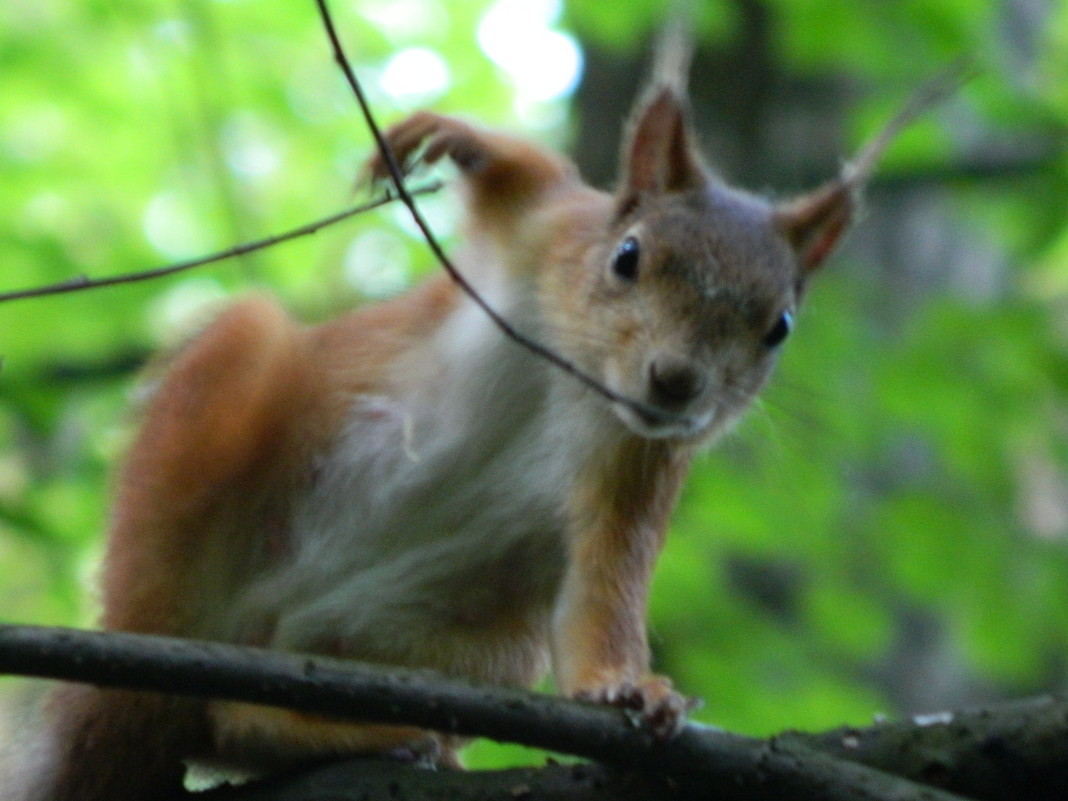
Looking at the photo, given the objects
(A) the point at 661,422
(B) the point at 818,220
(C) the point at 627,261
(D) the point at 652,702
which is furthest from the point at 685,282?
(D) the point at 652,702

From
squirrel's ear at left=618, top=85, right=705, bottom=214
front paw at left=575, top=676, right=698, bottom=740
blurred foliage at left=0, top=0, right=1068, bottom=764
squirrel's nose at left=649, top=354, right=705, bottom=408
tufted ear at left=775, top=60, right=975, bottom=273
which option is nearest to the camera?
front paw at left=575, top=676, right=698, bottom=740

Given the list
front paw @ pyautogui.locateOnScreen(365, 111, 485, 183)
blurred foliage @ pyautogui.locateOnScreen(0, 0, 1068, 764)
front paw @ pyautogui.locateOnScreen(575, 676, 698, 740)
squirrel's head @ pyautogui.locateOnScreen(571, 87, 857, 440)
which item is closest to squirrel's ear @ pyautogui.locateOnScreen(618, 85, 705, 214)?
squirrel's head @ pyautogui.locateOnScreen(571, 87, 857, 440)

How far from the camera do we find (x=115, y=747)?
2865 mm

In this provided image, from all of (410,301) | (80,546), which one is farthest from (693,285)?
(80,546)

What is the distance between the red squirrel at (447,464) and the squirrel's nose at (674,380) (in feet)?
0.07

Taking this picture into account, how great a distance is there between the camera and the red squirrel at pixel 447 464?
293cm

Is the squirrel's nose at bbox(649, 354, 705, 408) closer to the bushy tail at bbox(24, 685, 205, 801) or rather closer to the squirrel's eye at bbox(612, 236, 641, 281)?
the squirrel's eye at bbox(612, 236, 641, 281)

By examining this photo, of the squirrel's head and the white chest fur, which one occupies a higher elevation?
the squirrel's head

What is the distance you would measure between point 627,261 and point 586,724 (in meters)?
1.27

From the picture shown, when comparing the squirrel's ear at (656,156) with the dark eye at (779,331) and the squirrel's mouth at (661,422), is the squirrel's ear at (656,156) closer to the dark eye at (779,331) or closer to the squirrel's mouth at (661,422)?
the dark eye at (779,331)

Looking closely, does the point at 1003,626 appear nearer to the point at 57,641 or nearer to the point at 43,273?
the point at 43,273

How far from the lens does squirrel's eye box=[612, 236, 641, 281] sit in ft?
10.3

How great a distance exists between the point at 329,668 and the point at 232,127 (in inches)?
200

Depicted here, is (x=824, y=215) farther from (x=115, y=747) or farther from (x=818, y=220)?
(x=115, y=747)
